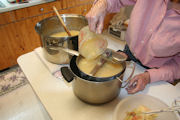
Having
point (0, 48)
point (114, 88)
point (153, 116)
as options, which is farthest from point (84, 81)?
point (0, 48)

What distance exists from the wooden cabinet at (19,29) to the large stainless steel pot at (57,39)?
2.69 feet

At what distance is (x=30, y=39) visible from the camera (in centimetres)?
176

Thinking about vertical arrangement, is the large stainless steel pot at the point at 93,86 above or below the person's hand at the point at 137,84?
above

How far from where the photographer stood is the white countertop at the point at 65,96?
58 cm

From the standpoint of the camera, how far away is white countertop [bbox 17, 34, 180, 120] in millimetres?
581

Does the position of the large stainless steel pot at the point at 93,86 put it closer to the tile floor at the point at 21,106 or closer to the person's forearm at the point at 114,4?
the person's forearm at the point at 114,4

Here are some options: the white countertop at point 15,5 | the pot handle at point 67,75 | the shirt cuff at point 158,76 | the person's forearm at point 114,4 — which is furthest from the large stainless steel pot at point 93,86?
the white countertop at point 15,5

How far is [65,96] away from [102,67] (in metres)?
0.22

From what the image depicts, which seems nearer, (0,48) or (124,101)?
(124,101)

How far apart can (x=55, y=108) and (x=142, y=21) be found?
0.63 metres

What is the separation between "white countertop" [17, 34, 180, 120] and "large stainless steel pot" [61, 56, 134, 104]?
39mm

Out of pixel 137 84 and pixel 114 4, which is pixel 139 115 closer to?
pixel 137 84

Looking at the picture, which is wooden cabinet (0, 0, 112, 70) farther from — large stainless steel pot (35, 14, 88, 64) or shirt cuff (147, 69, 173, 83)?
shirt cuff (147, 69, 173, 83)

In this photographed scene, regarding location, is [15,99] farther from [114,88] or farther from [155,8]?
[155,8]
